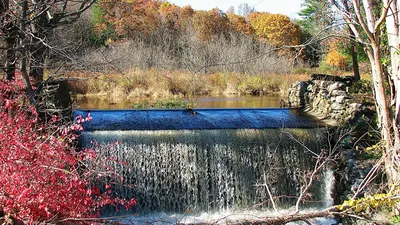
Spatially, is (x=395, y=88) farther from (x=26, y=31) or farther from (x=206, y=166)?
(x=26, y=31)

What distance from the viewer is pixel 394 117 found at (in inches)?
193

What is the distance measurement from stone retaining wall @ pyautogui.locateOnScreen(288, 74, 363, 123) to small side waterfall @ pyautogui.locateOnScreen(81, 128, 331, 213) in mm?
1551

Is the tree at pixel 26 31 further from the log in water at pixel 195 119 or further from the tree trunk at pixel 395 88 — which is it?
the tree trunk at pixel 395 88

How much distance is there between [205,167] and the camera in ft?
24.4

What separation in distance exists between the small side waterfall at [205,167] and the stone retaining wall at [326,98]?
5.09ft

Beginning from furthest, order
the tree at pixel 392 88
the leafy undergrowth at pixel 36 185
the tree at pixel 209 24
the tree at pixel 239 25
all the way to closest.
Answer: the tree at pixel 239 25
the tree at pixel 209 24
the tree at pixel 392 88
the leafy undergrowth at pixel 36 185

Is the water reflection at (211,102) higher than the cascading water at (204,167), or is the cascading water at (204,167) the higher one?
the water reflection at (211,102)

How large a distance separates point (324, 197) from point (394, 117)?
10.1 feet

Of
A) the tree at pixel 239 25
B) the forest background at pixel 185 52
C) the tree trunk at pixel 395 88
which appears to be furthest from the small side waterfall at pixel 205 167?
the tree at pixel 239 25

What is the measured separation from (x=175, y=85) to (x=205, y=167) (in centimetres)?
788

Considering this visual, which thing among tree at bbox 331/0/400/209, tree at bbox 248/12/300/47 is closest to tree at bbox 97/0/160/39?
tree at bbox 248/12/300/47

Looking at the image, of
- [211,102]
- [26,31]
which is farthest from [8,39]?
[211,102]

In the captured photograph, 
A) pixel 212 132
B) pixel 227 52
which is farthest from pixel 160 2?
pixel 212 132

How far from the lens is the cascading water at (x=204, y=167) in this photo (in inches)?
286
